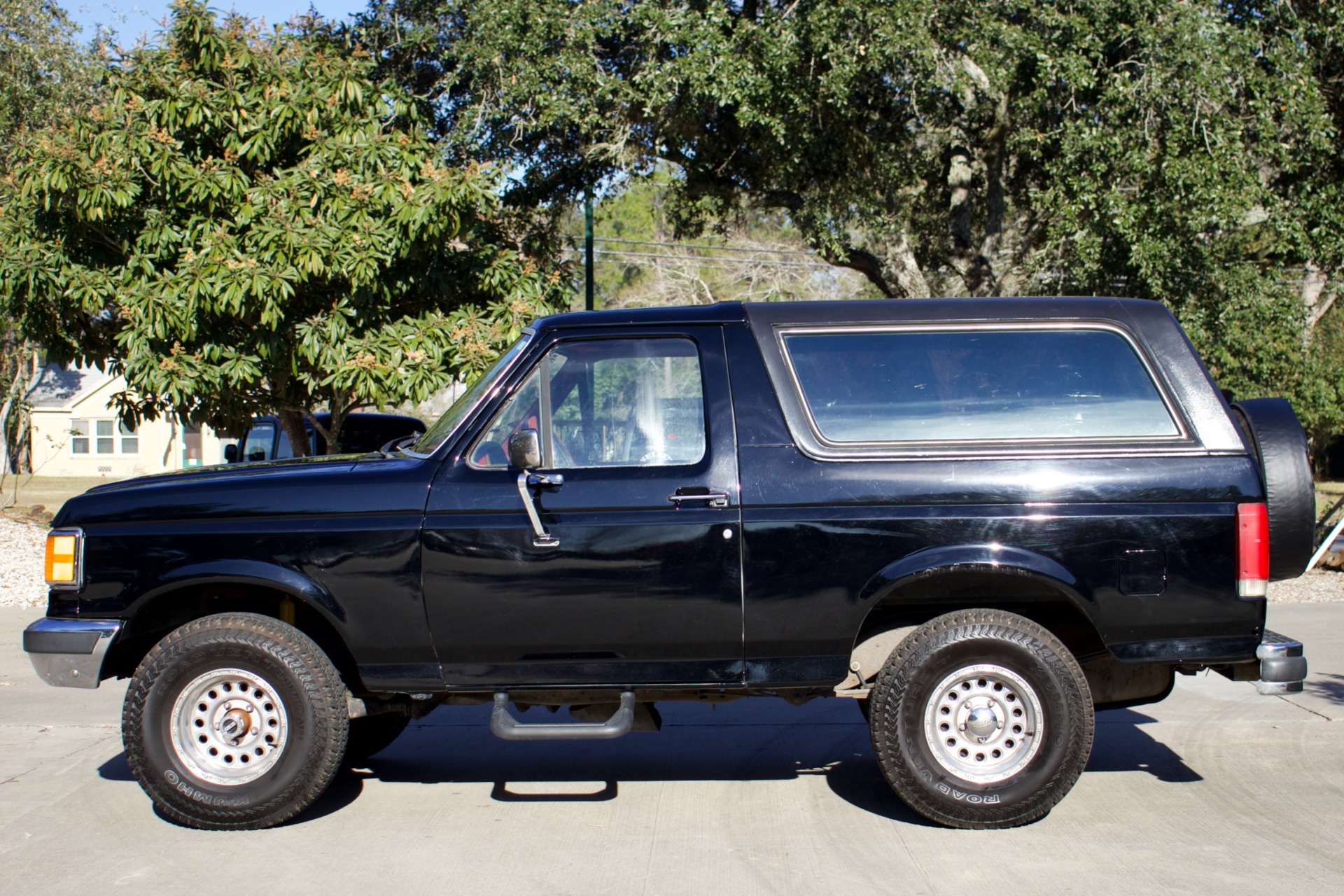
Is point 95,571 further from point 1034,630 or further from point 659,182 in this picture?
point 659,182

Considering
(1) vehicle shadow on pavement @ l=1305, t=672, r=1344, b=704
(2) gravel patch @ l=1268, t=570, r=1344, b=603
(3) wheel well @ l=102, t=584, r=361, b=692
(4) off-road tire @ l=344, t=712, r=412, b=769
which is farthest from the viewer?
(2) gravel patch @ l=1268, t=570, r=1344, b=603

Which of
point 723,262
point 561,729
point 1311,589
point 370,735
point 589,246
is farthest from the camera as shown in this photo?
point 723,262

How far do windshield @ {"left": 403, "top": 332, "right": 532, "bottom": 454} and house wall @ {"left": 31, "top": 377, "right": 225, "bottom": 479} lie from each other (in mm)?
33611

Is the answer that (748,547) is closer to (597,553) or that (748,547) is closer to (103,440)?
(597,553)

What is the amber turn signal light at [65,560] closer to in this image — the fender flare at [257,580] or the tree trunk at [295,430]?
the fender flare at [257,580]

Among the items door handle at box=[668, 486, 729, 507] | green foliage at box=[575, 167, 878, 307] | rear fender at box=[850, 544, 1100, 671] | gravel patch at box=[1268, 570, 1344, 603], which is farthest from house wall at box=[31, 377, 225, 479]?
rear fender at box=[850, 544, 1100, 671]

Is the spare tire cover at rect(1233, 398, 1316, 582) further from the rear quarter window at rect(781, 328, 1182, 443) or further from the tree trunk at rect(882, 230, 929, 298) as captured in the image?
the tree trunk at rect(882, 230, 929, 298)

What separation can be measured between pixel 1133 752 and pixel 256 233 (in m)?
7.85

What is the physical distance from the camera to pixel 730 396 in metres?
4.59

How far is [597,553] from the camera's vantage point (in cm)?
443

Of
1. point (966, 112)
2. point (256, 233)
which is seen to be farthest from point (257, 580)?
point (966, 112)

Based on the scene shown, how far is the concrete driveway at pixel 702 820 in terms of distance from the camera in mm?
4066

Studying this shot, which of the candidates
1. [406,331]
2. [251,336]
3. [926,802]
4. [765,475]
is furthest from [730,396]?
[251,336]

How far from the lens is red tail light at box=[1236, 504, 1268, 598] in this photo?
436 centimetres
